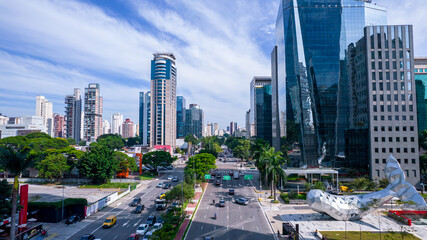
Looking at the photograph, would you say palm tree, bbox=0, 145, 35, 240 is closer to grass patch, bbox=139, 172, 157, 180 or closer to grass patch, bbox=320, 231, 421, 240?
grass patch, bbox=320, 231, 421, 240

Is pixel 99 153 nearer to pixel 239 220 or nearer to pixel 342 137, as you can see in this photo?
pixel 239 220

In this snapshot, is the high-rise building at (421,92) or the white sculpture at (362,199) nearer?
the white sculpture at (362,199)

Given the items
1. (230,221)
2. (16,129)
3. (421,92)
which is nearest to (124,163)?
(230,221)

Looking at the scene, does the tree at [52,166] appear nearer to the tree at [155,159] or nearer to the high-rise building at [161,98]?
the tree at [155,159]

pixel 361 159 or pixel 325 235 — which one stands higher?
pixel 361 159

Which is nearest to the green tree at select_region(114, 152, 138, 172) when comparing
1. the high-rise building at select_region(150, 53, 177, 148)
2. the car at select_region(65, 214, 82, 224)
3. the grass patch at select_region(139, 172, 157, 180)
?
the grass patch at select_region(139, 172, 157, 180)

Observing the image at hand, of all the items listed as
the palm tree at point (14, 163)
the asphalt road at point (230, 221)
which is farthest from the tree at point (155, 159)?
the palm tree at point (14, 163)

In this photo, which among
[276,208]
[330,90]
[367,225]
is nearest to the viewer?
[367,225]

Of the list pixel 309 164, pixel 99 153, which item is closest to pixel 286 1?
pixel 309 164
